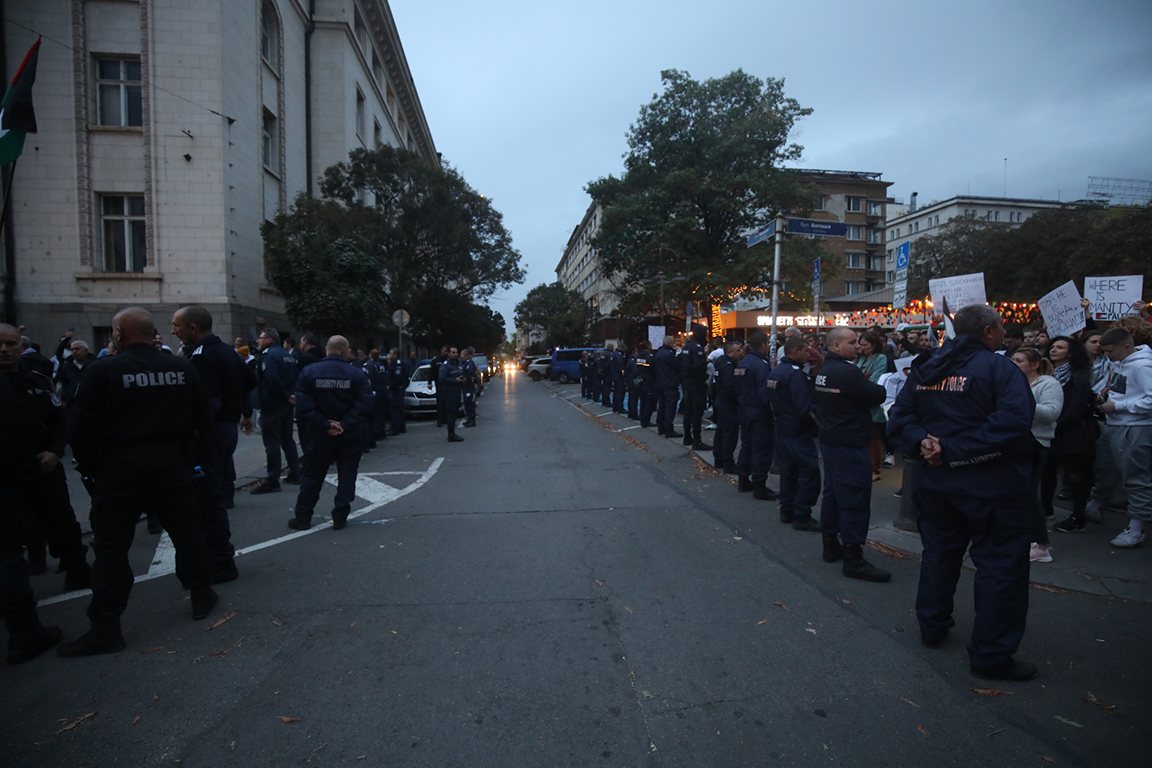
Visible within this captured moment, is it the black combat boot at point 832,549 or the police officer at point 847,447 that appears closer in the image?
the police officer at point 847,447

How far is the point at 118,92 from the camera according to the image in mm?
17078

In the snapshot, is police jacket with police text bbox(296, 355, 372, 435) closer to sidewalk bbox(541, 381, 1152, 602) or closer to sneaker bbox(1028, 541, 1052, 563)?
sidewalk bbox(541, 381, 1152, 602)

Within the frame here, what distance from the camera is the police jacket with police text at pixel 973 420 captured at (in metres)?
3.18

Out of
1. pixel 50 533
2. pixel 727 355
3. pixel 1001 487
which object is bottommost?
pixel 50 533

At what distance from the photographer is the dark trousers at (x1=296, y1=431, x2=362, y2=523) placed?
611cm

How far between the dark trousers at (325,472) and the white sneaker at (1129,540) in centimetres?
677

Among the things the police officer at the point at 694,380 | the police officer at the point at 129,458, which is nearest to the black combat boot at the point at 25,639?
the police officer at the point at 129,458

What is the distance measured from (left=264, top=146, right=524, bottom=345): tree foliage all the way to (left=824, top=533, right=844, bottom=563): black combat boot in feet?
53.0

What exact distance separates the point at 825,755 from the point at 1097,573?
11.8 feet

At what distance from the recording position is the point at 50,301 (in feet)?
55.5

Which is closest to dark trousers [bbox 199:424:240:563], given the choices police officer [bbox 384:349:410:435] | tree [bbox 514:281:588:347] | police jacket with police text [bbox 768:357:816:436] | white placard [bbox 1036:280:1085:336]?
police jacket with police text [bbox 768:357:816:436]

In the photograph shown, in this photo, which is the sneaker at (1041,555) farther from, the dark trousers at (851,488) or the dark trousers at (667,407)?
the dark trousers at (667,407)

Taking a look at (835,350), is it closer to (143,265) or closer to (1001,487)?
(1001,487)

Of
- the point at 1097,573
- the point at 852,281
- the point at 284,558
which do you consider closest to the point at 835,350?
the point at 1097,573
